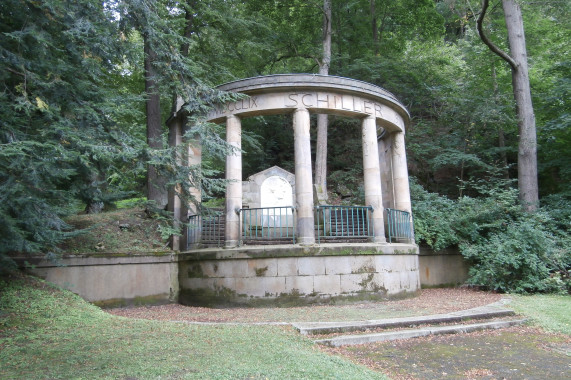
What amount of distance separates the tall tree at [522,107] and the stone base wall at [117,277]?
1164cm

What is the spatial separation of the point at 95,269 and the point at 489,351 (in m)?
8.19

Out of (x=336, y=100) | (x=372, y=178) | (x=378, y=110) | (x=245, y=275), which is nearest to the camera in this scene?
(x=245, y=275)

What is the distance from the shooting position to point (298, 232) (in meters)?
9.78

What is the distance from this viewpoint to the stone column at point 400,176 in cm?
1220

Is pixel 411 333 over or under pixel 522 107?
under

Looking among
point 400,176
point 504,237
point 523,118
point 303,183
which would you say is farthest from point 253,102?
point 523,118

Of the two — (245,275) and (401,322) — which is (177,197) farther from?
(401,322)

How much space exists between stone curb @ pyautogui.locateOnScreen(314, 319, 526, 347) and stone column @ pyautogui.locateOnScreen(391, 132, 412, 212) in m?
5.21

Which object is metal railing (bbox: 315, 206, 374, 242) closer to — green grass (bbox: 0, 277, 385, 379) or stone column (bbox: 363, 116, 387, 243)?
stone column (bbox: 363, 116, 387, 243)

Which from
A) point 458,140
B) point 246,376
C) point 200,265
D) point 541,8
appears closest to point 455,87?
point 458,140

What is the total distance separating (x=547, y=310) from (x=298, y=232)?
5.37m

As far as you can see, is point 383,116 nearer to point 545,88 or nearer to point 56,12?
point 56,12

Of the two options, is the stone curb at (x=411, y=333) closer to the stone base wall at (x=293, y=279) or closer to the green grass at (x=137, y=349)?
the green grass at (x=137, y=349)

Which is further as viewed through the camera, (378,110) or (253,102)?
(378,110)
